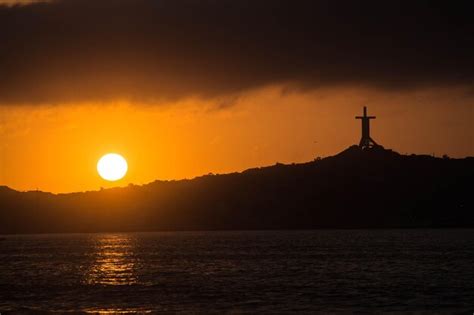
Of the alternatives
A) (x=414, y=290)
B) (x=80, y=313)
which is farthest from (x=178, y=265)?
(x=80, y=313)

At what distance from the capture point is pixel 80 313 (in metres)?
70.0

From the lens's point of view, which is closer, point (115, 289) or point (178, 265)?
point (115, 289)

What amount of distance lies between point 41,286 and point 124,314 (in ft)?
90.3

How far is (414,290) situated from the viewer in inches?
3302

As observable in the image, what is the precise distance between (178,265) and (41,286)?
3551 cm

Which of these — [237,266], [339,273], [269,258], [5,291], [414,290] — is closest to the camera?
[414,290]

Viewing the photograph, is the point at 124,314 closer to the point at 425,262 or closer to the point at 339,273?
the point at 339,273

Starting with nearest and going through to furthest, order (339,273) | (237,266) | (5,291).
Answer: (5,291) → (339,273) → (237,266)

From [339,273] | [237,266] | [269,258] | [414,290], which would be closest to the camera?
[414,290]

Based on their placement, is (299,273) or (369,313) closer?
(369,313)

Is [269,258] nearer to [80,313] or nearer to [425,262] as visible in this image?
[425,262]

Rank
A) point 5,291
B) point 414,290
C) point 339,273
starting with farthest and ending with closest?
point 339,273 < point 5,291 < point 414,290

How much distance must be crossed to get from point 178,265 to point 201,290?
1630 inches

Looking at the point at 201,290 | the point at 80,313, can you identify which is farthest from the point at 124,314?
the point at 201,290
